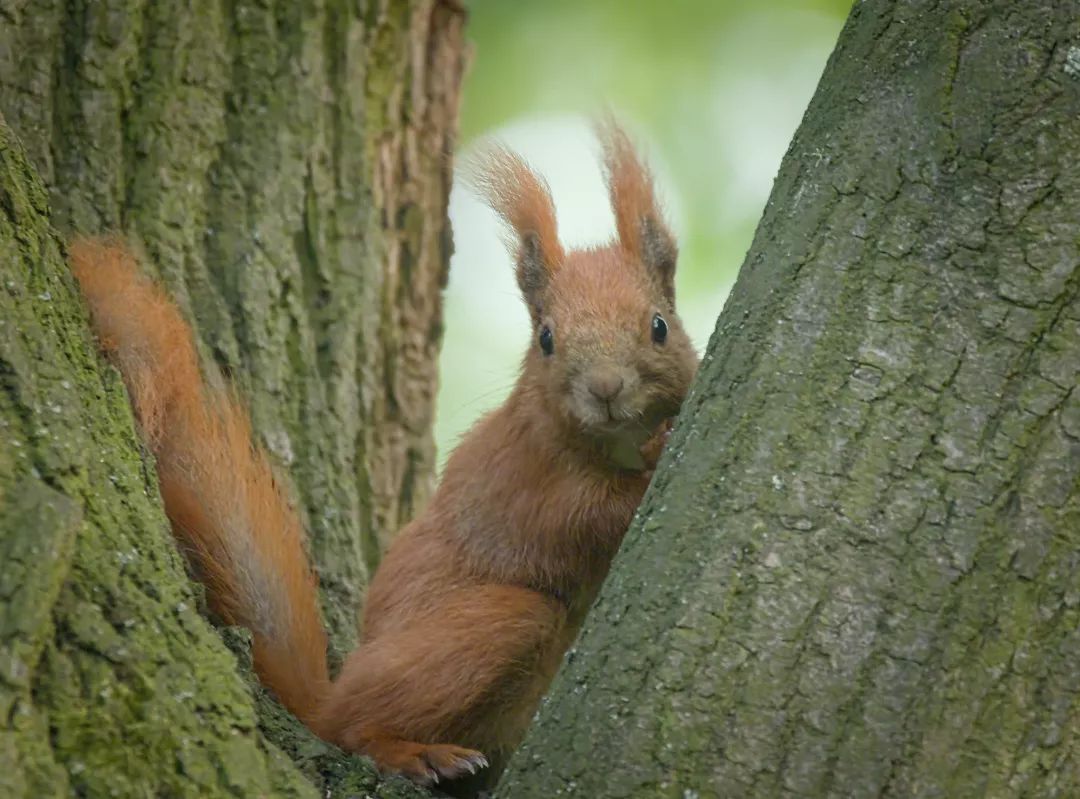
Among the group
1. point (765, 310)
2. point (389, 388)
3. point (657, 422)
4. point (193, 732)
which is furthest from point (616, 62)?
point (193, 732)

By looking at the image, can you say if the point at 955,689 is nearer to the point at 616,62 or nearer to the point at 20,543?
the point at 20,543

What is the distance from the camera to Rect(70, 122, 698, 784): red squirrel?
9.34ft

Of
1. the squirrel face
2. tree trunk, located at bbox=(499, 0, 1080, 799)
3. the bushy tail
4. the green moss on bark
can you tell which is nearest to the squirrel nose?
the squirrel face

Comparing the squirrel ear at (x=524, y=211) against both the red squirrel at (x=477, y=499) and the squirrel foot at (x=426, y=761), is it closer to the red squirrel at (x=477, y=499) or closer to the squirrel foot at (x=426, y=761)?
the red squirrel at (x=477, y=499)

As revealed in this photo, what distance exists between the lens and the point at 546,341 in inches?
133

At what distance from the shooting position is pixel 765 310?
7.00ft

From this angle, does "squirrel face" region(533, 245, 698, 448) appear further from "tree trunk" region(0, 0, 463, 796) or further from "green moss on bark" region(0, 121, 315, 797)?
"green moss on bark" region(0, 121, 315, 797)

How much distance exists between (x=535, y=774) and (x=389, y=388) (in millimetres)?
2030

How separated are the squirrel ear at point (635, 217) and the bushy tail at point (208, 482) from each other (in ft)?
3.72

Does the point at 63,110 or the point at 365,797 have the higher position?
the point at 63,110

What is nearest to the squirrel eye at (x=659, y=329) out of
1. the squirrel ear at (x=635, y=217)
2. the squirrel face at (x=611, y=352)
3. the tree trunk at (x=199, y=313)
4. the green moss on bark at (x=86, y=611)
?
the squirrel face at (x=611, y=352)

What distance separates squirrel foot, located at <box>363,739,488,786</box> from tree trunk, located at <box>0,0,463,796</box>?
0.41 metres

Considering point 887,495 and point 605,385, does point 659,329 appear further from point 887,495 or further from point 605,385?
point 887,495

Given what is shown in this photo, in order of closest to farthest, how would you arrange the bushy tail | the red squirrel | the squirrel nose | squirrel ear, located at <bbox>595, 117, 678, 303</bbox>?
the bushy tail
the red squirrel
the squirrel nose
squirrel ear, located at <bbox>595, 117, 678, 303</bbox>
